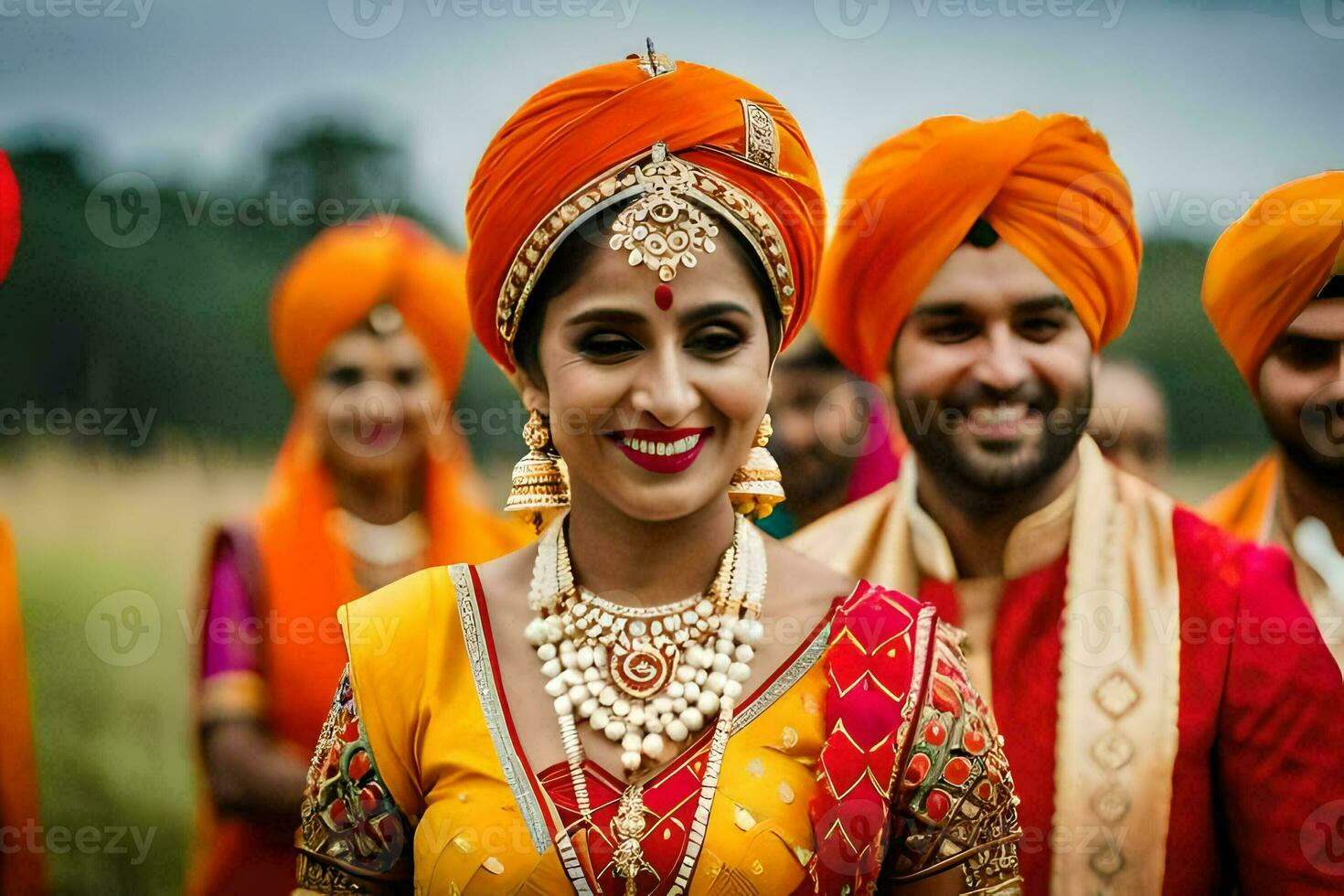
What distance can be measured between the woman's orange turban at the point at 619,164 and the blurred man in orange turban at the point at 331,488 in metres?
0.88

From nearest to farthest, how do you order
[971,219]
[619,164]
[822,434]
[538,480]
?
[619,164], [538,480], [971,219], [822,434]

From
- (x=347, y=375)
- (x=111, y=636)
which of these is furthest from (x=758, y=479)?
(x=111, y=636)

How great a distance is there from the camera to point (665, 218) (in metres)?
2.04

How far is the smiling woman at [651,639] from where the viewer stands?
201cm

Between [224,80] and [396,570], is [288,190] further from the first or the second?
[396,570]

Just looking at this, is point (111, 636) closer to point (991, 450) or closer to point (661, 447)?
point (661, 447)

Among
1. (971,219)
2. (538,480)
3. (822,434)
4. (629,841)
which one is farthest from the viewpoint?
(822,434)

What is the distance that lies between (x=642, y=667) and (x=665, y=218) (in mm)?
746

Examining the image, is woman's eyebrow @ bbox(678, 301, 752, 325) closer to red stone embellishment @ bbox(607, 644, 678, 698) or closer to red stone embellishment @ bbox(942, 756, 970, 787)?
red stone embellishment @ bbox(607, 644, 678, 698)

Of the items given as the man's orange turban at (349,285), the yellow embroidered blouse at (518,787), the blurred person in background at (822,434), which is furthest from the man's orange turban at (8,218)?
the blurred person in background at (822,434)

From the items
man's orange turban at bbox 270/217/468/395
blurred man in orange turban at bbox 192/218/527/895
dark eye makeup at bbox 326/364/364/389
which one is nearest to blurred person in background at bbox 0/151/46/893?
blurred man in orange turban at bbox 192/218/527/895

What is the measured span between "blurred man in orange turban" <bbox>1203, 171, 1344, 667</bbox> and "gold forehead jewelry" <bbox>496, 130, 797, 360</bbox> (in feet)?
4.52

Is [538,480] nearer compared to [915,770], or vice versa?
[915,770]

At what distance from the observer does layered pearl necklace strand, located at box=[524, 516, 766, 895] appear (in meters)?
2.07
